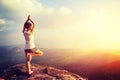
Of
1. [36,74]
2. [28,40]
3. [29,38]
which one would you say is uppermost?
[29,38]

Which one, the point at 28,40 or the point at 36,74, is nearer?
the point at 28,40

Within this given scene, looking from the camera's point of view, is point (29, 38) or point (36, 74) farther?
point (36, 74)

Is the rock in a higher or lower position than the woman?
lower

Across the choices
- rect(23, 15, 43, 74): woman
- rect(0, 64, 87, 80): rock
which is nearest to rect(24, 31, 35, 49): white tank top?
rect(23, 15, 43, 74): woman

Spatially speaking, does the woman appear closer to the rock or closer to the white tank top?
the white tank top

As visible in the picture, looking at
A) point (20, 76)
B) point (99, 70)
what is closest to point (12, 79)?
point (20, 76)

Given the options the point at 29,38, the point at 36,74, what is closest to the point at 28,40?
the point at 29,38

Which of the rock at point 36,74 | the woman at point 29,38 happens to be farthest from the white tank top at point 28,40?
→ the rock at point 36,74

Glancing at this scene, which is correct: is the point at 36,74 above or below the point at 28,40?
below

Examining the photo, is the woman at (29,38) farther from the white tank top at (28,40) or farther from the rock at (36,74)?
the rock at (36,74)

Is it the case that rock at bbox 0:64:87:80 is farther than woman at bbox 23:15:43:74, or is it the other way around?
rock at bbox 0:64:87:80

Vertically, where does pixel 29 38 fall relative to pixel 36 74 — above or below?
above

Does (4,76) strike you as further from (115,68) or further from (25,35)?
(115,68)

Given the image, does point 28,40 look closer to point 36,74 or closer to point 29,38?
point 29,38
